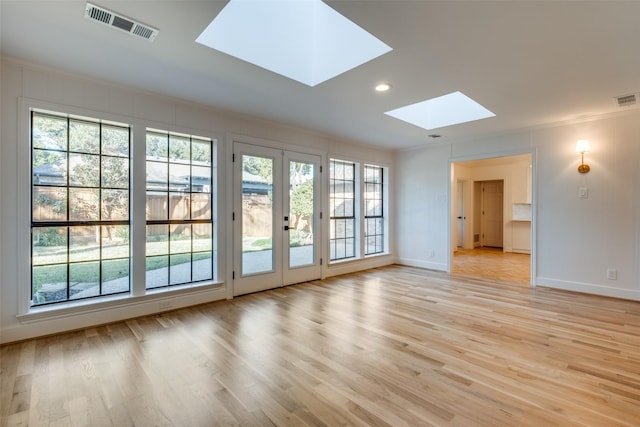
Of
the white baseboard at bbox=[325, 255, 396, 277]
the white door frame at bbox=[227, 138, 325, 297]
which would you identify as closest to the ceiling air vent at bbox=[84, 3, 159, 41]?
the white door frame at bbox=[227, 138, 325, 297]

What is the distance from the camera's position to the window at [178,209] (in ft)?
11.8

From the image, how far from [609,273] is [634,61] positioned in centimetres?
296

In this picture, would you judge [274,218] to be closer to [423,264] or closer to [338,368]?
[338,368]

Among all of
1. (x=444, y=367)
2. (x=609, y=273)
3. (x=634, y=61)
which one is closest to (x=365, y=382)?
(x=444, y=367)

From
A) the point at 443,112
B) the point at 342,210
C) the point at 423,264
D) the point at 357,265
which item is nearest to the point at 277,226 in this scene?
the point at 342,210

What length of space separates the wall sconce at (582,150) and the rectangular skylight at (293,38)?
3.71 metres

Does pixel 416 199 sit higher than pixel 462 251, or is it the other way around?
pixel 416 199

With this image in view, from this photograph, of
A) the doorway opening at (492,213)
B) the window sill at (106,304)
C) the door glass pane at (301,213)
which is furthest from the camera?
the doorway opening at (492,213)

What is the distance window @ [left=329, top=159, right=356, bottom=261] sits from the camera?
18.5 ft

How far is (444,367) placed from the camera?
2303 mm

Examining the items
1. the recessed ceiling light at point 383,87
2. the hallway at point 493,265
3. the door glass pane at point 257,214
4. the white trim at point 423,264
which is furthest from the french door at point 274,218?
the hallway at point 493,265

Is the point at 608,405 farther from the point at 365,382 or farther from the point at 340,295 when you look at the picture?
the point at 340,295

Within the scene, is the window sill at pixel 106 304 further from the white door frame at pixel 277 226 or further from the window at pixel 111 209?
the white door frame at pixel 277 226

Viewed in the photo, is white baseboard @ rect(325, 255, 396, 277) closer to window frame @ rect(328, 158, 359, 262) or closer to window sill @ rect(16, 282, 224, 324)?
window frame @ rect(328, 158, 359, 262)
